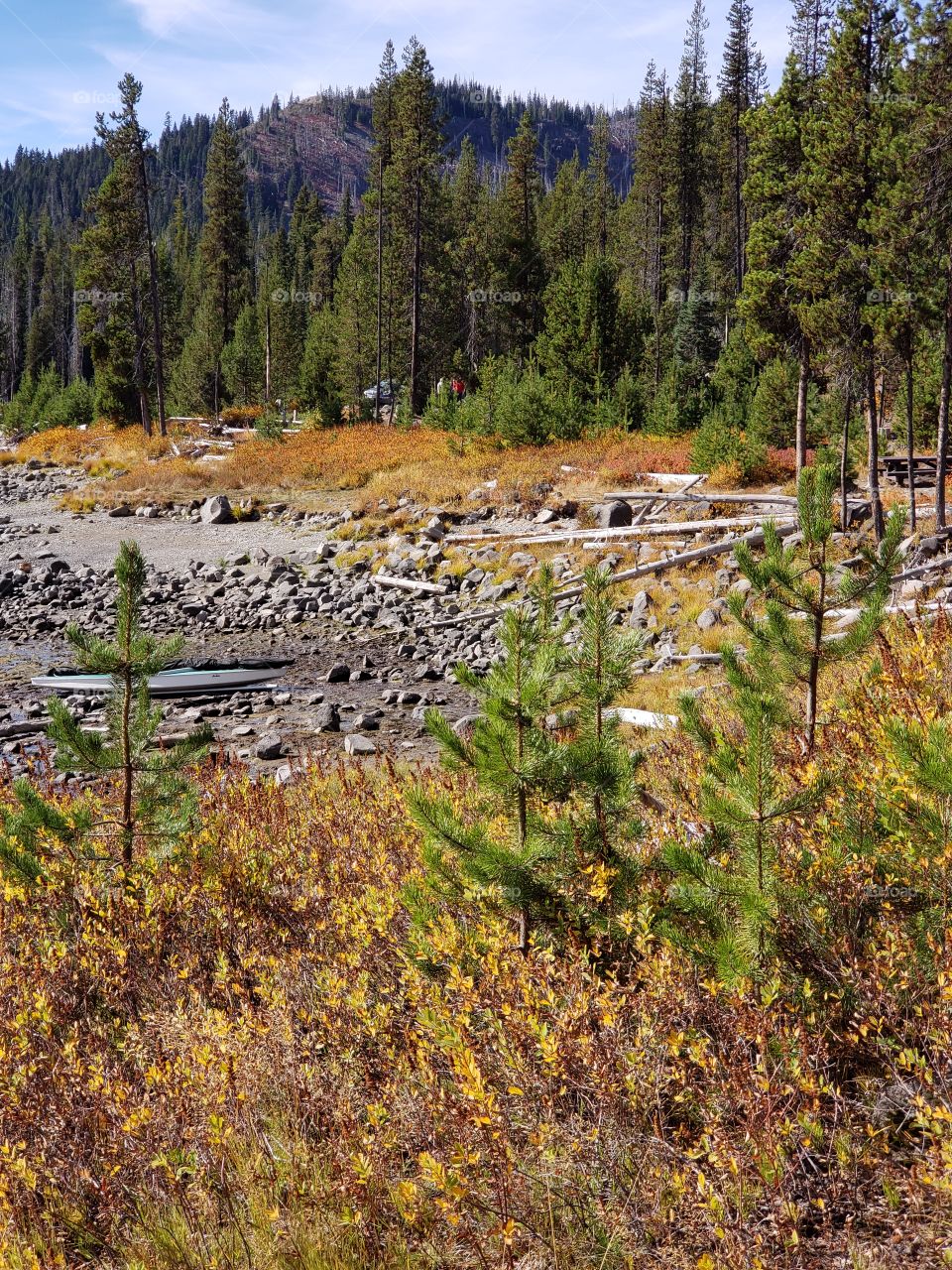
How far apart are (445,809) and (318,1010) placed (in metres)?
0.97

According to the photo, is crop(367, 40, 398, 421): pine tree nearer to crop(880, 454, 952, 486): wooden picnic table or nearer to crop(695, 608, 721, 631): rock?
crop(880, 454, 952, 486): wooden picnic table

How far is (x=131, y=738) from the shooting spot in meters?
5.10

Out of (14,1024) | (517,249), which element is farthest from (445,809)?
(517,249)

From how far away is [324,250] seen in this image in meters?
62.2

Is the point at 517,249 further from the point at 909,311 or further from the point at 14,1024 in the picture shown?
the point at 14,1024

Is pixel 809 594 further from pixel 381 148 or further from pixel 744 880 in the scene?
pixel 381 148

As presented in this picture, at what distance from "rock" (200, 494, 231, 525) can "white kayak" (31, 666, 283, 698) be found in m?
11.6

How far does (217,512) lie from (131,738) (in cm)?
2190

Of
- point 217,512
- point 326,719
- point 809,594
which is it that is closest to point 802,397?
point 326,719

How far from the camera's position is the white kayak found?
1370 cm

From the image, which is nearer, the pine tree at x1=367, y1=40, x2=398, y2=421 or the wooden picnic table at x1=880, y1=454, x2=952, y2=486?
the wooden picnic table at x1=880, y1=454, x2=952, y2=486

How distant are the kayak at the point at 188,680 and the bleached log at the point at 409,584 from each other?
384 centimetres

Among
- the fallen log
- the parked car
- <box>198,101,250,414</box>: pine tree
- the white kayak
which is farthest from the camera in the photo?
<box>198,101,250,414</box>: pine tree

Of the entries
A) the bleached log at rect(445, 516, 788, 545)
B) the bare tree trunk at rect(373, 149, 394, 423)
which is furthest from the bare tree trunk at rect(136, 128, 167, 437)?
the bleached log at rect(445, 516, 788, 545)
